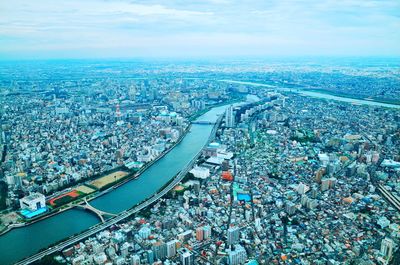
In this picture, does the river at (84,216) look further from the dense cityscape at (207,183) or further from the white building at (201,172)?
the white building at (201,172)

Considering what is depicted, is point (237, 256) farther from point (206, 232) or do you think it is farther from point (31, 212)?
point (31, 212)

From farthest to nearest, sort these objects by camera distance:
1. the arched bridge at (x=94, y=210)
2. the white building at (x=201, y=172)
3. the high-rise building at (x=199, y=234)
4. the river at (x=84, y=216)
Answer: the white building at (x=201, y=172) < the arched bridge at (x=94, y=210) < the river at (x=84, y=216) < the high-rise building at (x=199, y=234)

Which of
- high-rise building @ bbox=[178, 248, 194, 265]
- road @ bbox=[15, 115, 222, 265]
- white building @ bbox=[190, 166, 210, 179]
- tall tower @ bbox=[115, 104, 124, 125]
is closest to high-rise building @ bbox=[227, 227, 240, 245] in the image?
high-rise building @ bbox=[178, 248, 194, 265]

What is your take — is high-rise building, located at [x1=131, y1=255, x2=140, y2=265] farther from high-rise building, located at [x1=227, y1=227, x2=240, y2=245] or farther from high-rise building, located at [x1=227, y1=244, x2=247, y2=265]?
high-rise building, located at [x1=227, y1=227, x2=240, y2=245]

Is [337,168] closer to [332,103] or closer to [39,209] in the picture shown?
[39,209]

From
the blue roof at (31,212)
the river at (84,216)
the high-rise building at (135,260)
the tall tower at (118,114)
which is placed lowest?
the river at (84,216)

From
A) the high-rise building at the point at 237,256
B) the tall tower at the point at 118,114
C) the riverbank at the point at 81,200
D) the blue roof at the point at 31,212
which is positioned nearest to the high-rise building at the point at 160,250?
the high-rise building at the point at 237,256

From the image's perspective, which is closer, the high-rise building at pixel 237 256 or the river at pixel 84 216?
the high-rise building at pixel 237 256
